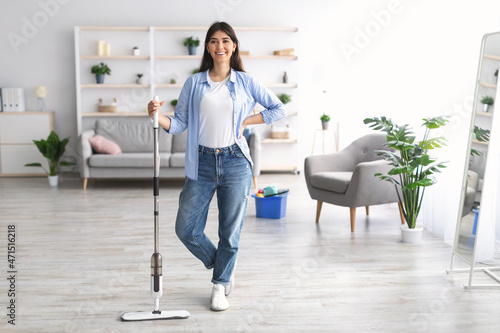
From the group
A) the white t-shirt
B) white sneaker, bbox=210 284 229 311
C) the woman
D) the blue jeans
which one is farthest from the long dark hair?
white sneaker, bbox=210 284 229 311

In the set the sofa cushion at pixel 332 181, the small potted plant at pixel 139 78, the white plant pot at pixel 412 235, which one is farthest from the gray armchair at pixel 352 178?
the small potted plant at pixel 139 78

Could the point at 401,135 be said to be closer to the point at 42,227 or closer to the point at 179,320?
the point at 179,320

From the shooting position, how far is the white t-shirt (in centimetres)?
275

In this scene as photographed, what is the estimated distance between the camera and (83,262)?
3752 mm

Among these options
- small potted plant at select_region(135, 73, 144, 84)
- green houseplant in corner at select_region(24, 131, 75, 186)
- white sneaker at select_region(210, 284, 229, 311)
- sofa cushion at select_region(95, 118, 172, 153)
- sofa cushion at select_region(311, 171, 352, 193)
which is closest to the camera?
white sneaker at select_region(210, 284, 229, 311)

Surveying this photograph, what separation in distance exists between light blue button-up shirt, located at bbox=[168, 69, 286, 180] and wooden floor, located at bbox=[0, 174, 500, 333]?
2.63 feet

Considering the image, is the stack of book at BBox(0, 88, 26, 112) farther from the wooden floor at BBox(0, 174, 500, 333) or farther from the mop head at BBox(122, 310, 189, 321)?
the mop head at BBox(122, 310, 189, 321)

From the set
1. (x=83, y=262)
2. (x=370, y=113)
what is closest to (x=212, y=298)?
(x=83, y=262)

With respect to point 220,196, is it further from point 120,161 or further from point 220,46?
point 120,161

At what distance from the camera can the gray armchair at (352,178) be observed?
14.8 feet

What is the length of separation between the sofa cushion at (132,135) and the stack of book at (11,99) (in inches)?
43.0

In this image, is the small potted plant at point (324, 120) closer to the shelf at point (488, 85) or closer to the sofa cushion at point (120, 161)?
the sofa cushion at point (120, 161)

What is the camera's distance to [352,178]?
4520mm

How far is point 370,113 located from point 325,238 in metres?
2.54
